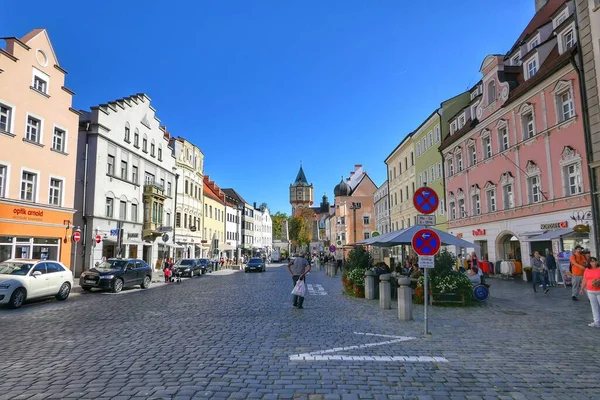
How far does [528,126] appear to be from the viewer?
923 inches

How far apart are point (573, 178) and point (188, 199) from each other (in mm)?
38505

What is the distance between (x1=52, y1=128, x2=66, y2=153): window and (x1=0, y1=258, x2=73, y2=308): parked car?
36.5 feet

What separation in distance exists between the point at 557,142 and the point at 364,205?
59500mm

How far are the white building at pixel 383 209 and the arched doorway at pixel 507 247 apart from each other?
2618cm

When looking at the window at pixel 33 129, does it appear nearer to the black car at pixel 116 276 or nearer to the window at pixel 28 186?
the window at pixel 28 186

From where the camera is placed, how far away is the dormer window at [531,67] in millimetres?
23134

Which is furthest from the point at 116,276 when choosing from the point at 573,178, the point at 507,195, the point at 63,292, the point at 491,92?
the point at 491,92

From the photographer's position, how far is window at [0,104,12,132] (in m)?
21.2

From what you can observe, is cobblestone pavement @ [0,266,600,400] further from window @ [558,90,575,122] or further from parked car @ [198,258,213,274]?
parked car @ [198,258,213,274]

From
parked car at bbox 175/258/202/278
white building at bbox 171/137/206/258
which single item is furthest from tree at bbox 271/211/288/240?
parked car at bbox 175/258/202/278

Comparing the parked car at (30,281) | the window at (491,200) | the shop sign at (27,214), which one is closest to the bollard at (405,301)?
the parked car at (30,281)

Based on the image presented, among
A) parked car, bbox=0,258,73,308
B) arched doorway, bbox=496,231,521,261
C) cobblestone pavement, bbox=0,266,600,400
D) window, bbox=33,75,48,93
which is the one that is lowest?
cobblestone pavement, bbox=0,266,600,400

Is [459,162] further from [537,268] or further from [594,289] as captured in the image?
[594,289]

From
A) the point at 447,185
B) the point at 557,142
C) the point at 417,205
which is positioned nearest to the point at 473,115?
the point at 447,185
